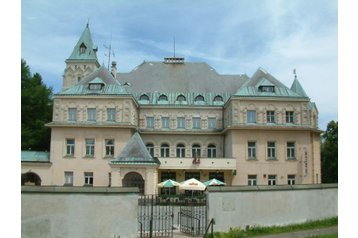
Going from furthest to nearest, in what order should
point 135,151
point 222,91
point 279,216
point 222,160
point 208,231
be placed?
point 222,91 < point 222,160 < point 135,151 < point 279,216 < point 208,231

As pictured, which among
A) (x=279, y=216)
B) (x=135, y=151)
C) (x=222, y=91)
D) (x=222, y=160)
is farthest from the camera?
(x=222, y=91)

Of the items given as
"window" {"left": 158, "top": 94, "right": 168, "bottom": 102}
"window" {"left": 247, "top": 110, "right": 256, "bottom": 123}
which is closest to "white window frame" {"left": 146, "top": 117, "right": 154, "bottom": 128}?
"window" {"left": 158, "top": 94, "right": 168, "bottom": 102}

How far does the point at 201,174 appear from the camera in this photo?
37750mm

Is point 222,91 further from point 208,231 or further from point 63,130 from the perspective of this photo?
point 208,231

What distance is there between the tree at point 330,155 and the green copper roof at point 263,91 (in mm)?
10250

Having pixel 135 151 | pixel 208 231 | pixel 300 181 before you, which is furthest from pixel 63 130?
pixel 208 231

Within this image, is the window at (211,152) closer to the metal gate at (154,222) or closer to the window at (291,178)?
the window at (291,178)

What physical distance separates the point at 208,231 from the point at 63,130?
25111 millimetres

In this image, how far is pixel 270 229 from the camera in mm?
15211

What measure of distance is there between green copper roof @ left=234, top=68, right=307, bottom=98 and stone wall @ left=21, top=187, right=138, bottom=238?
84.6 ft

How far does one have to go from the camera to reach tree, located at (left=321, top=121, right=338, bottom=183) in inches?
1772

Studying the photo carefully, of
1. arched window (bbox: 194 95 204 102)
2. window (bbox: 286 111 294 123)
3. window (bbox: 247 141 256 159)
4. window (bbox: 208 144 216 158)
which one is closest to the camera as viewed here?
window (bbox: 247 141 256 159)

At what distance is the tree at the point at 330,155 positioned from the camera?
1772 inches

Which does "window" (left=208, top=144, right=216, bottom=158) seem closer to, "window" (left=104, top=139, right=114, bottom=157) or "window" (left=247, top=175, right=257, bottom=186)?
"window" (left=247, top=175, right=257, bottom=186)
